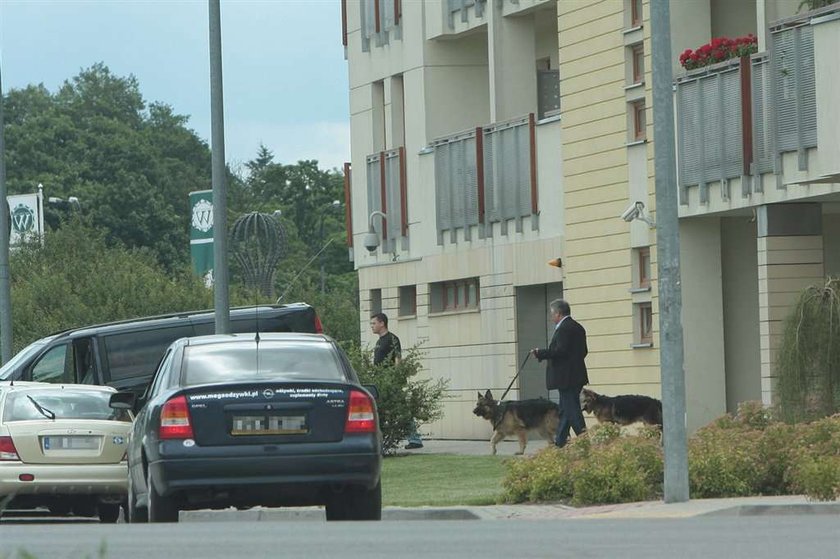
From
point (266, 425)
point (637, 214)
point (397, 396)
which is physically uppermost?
point (637, 214)

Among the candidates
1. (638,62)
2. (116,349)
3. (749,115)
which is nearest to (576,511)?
(116,349)

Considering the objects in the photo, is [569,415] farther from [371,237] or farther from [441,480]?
[371,237]

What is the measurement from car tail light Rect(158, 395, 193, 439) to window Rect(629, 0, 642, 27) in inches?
688

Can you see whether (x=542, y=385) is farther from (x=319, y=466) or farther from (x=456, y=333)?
(x=319, y=466)

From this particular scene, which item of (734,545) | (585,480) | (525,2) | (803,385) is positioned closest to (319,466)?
(585,480)

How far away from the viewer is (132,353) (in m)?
26.6

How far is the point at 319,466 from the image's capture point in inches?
647

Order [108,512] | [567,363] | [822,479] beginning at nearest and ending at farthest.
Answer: [822,479], [108,512], [567,363]

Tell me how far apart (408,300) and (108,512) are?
20.5 meters

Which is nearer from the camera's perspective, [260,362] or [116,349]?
[260,362]

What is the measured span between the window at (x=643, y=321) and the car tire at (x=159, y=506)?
17.0 m

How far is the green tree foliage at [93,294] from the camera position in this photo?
155 feet

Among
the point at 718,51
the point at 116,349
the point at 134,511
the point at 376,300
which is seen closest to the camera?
the point at 134,511

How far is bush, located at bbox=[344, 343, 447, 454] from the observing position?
3022cm
